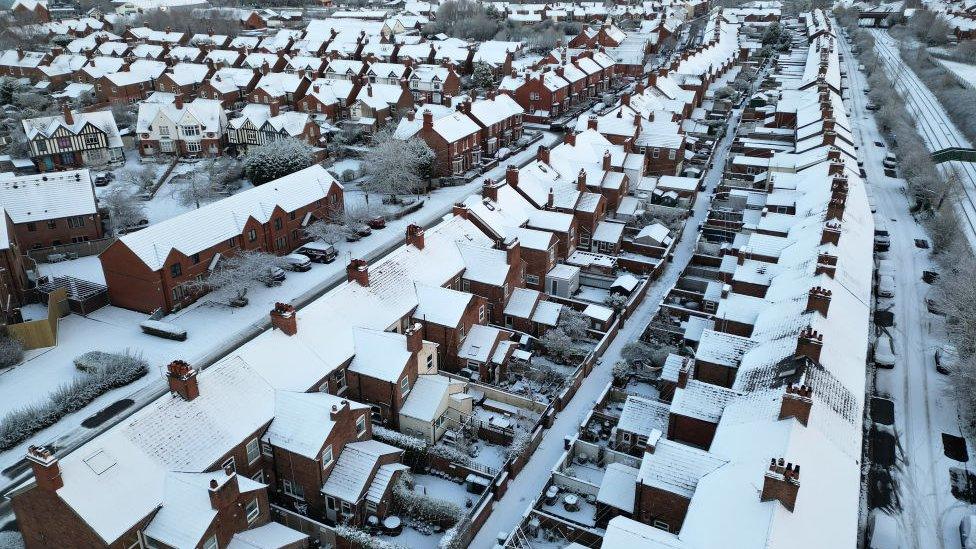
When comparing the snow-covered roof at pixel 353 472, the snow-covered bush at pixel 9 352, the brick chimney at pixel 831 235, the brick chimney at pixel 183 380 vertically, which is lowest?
the snow-covered bush at pixel 9 352

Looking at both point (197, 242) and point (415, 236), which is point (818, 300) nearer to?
point (415, 236)

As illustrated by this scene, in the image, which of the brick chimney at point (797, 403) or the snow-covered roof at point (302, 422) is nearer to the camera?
the brick chimney at point (797, 403)

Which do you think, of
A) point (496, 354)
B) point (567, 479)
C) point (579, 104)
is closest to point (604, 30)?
point (579, 104)

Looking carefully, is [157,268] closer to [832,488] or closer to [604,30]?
[832,488]

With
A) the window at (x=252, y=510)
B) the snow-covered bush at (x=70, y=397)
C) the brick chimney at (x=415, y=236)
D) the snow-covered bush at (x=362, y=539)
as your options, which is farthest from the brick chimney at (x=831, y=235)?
the snow-covered bush at (x=70, y=397)

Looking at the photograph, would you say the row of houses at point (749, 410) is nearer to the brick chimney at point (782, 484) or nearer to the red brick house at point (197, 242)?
the brick chimney at point (782, 484)

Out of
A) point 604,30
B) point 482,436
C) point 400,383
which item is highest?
point 604,30

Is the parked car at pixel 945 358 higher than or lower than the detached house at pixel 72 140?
lower

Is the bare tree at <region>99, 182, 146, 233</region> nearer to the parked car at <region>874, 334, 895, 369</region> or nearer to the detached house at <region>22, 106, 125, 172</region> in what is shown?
the detached house at <region>22, 106, 125, 172</region>
